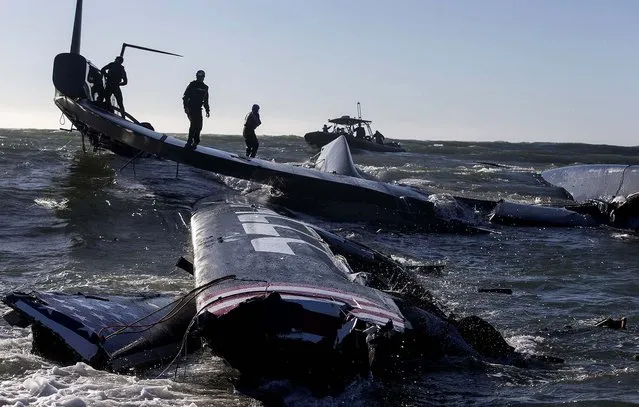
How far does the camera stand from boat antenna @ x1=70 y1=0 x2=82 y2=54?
27172mm

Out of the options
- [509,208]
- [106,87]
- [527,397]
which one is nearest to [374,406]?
[527,397]

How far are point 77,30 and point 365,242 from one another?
15924 millimetres

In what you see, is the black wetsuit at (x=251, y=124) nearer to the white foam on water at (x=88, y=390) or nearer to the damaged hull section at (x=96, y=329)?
the damaged hull section at (x=96, y=329)

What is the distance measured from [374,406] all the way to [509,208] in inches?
535

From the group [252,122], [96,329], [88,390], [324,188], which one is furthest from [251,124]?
[88,390]

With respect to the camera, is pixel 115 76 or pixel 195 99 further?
pixel 115 76

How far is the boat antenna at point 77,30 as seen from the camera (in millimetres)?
27172

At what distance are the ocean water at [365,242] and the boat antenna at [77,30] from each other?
4.21 meters

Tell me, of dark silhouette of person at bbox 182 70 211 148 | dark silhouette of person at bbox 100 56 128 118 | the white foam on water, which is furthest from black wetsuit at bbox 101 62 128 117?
the white foam on water

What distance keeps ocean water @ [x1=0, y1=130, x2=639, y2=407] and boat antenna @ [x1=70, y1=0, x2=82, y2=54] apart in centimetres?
421

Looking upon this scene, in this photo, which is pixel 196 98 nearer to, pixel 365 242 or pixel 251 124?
pixel 251 124

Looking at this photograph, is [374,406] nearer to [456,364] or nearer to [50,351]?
[456,364]

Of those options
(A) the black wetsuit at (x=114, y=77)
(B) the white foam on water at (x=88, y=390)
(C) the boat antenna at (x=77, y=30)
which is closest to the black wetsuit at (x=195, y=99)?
(A) the black wetsuit at (x=114, y=77)

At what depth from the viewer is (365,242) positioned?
1580 centimetres
